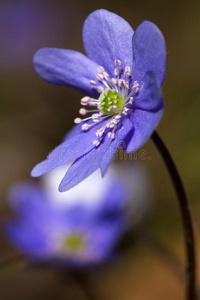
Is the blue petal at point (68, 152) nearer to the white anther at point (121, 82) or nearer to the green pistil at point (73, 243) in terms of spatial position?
the white anther at point (121, 82)

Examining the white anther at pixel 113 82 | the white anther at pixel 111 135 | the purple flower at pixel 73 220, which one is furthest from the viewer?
the purple flower at pixel 73 220

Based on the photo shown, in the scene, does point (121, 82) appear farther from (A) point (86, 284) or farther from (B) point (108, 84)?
(A) point (86, 284)

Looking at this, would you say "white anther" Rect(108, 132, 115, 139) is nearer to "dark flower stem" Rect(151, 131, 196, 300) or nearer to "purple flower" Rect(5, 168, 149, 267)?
"dark flower stem" Rect(151, 131, 196, 300)

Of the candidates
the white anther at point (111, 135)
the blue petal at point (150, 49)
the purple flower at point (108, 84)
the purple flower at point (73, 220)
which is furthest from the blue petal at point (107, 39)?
the purple flower at point (73, 220)

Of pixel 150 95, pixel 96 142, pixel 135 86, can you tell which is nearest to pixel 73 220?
pixel 96 142

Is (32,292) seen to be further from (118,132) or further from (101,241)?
(118,132)

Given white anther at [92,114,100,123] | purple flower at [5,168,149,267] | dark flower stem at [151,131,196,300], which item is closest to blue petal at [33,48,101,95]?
white anther at [92,114,100,123]
